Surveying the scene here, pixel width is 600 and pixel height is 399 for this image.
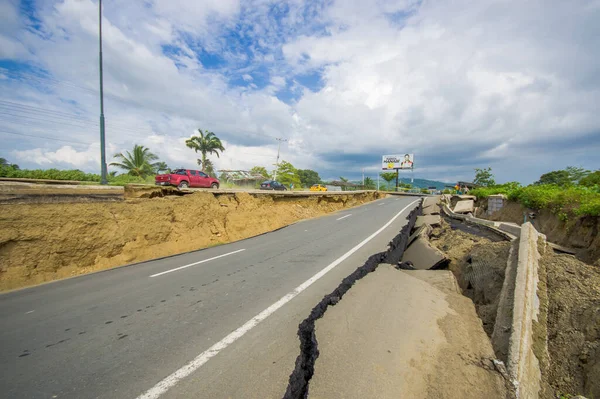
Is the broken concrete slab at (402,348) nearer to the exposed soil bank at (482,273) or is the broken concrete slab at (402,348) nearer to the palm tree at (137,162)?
the exposed soil bank at (482,273)

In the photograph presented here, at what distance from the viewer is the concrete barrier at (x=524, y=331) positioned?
2.29 metres

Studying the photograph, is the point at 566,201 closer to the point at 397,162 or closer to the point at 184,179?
the point at 184,179

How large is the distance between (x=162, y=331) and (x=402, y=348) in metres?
2.81

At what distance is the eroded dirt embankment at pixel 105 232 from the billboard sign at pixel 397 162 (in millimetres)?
59293

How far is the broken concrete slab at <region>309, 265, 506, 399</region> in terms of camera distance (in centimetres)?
222

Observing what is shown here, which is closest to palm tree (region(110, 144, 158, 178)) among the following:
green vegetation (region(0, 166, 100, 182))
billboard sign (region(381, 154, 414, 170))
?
green vegetation (region(0, 166, 100, 182))

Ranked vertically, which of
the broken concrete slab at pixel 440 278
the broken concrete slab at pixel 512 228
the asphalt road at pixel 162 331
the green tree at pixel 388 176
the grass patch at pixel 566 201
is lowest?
the asphalt road at pixel 162 331

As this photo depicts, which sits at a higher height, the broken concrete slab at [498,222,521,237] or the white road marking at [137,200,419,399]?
the broken concrete slab at [498,222,521,237]

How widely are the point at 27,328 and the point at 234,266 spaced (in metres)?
3.39

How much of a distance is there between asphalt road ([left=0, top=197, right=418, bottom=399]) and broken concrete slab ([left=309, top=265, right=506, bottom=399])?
0.44 m

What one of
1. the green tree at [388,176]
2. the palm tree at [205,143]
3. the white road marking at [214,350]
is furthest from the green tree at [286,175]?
the white road marking at [214,350]

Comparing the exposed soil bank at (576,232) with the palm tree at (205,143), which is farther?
the palm tree at (205,143)

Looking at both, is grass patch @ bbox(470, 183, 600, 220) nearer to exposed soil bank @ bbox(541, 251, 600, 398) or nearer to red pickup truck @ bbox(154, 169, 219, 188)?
exposed soil bank @ bbox(541, 251, 600, 398)

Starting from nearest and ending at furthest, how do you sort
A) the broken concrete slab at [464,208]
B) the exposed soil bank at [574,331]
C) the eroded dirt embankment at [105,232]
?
1. the exposed soil bank at [574,331]
2. the eroded dirt embankment at [105,232]
3. the broken concrete slab at [464,208]
